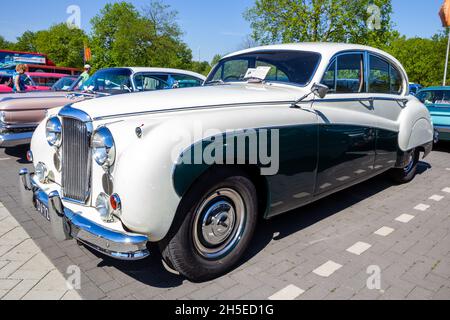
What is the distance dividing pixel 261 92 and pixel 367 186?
3.01 m

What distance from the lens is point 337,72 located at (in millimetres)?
3682

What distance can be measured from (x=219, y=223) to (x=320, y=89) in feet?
5.11

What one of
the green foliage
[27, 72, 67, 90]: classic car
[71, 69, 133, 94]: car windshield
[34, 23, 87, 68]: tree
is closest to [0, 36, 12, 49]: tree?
[34, 23, 87, 68]: tree

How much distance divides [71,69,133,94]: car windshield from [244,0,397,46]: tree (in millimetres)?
14340

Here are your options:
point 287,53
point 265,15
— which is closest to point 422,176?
point 287,53

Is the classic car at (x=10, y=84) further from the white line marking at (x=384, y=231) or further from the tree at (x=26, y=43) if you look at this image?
the tree at (x=26, y=43)

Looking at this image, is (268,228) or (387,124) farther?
(387,124)

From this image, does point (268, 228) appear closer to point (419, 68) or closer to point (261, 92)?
point (261, 92)

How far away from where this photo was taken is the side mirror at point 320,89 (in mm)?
3158

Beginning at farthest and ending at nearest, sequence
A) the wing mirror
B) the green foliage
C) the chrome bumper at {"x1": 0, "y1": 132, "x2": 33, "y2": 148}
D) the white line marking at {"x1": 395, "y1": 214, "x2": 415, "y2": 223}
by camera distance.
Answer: the green foliage
the chrome bumper at {"x1": 0, "y1": 132, "x2": 33, "y2": 148}
the white line marking at {"x1": 395, "y1": 214, "x2": 415, "y2": 223}
the wing mirror

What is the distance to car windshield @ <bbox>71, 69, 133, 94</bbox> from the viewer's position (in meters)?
6.47

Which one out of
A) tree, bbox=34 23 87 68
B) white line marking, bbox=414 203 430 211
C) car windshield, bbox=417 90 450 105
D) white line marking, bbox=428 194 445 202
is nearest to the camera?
white line marking, bbox=414 203 430 211

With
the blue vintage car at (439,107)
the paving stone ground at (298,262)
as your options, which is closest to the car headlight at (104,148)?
the paving stone ground at (298,262)

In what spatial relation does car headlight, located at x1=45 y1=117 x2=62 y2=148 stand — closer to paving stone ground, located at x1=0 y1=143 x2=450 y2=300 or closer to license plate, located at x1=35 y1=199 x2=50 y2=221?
license plate, located at x1=35 y1=199 x2=50 y2=221
